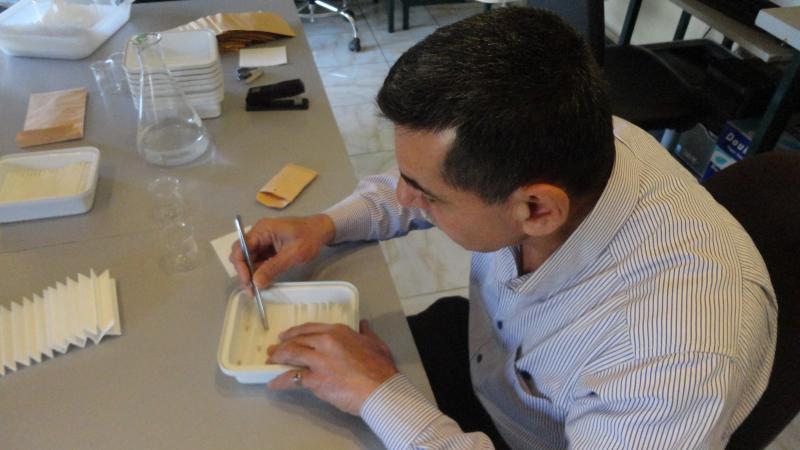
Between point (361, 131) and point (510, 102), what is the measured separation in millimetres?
2136

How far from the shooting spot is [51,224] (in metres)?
1.02

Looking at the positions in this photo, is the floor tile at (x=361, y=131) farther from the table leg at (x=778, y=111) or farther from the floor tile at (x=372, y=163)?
the table leg at (x=778, y=111)

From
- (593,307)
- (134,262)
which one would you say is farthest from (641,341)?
(134,262)

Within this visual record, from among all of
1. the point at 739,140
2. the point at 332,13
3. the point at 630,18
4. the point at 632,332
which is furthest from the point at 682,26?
the point at 632,332

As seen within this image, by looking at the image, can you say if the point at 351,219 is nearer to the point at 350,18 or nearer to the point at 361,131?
the point at 361,131

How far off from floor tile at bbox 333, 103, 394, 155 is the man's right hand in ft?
5.04

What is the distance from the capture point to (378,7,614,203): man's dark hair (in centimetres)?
59

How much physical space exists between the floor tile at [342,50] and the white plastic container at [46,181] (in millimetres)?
2248

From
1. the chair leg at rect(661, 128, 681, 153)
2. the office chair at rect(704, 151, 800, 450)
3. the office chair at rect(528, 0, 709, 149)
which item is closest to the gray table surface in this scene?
the office chair at rect(704, 151, 800, 450)

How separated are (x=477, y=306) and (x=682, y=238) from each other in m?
0.43

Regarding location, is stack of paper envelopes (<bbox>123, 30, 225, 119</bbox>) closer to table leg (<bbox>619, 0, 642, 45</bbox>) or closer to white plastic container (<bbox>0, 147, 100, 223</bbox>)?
white plastic container (<bbox>0, 147, 100, 223</bbox>)

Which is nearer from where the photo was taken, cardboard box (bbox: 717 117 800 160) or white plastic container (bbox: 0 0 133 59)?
white plastic container (bbox: 0 0 133 59)

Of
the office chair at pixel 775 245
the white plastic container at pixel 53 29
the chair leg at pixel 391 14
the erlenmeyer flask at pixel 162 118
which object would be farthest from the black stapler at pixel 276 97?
the chair leg at pixel 391 14

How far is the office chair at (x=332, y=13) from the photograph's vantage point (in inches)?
133
